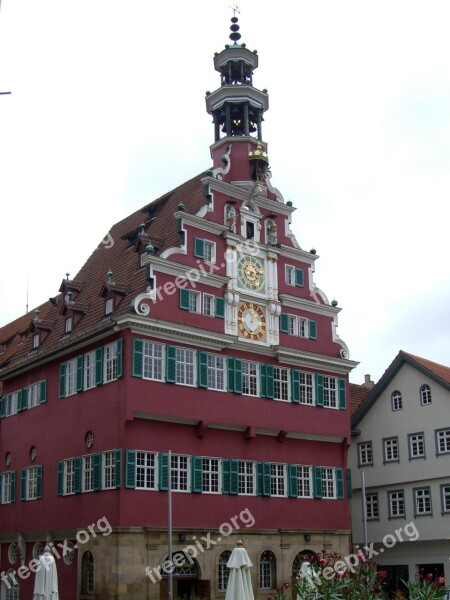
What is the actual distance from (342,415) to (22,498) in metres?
14.1

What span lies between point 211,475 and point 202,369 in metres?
4.03

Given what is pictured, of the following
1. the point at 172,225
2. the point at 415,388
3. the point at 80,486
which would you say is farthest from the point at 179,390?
the point at 415,388

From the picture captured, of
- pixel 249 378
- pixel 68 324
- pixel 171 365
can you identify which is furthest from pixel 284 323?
pixel 68 324

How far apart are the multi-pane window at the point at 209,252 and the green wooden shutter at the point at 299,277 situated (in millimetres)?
4796

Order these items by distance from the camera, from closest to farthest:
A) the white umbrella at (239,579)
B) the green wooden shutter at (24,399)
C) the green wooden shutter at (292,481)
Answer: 1. the white umbrella at (239,579)
2. the green wooden shutter at (292,481)
3. the green wooden shutter at (24,399)

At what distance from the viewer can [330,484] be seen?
39688mm

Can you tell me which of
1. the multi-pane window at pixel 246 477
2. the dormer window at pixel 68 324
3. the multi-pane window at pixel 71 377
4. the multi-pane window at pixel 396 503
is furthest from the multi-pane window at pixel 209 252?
the multi-pane window at pixel 396 503

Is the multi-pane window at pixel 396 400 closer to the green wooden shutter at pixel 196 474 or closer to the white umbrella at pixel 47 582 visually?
the green wooden shutter at pixel 196 474

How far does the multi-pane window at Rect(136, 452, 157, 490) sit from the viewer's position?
3278 cm

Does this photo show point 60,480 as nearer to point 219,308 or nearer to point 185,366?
point 185,366

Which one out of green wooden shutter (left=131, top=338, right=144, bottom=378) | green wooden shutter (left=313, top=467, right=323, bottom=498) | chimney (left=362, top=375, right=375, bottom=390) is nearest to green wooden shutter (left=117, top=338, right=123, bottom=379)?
green wooden shutter (left=131, top=338, right=144, bottom=378)

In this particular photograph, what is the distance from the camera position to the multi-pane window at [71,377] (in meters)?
36.4

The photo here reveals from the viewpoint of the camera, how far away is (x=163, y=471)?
3353cm

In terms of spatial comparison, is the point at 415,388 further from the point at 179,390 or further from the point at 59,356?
the point at 59,356
